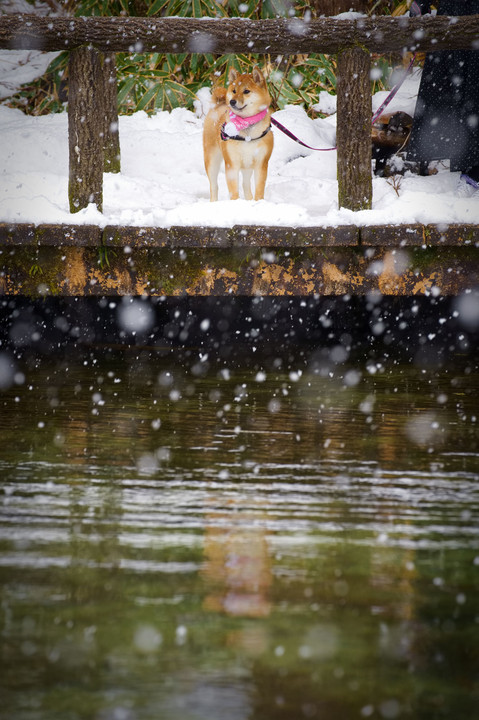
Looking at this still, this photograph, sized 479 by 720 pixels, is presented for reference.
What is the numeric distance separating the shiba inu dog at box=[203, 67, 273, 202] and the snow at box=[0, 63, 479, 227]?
0.89ft

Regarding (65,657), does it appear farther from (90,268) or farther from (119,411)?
(90,268)

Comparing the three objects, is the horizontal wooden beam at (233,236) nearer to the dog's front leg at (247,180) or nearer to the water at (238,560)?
the water at (238,560)

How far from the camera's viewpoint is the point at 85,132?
4.82 meters

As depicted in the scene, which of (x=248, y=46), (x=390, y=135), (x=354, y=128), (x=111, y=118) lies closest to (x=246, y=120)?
(x=248, y=46)

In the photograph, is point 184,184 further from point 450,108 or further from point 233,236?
point 233,236

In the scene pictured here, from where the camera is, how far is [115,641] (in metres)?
1.75

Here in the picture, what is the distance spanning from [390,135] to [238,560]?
5778mm

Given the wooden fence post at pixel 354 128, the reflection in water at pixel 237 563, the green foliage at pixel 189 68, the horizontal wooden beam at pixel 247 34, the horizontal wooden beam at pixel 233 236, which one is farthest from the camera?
the green foliage at pixel 189 68

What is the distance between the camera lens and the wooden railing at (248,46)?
475cm

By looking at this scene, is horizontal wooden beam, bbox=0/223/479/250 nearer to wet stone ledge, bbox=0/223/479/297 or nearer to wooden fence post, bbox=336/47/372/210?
wet stone ledge, bbox=0/223/479/297

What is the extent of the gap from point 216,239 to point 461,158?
6.79 ft

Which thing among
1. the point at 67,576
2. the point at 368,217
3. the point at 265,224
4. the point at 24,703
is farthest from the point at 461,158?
the point at 24,703

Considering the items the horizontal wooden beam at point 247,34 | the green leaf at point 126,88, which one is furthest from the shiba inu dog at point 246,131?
the green leaf at point 126,88

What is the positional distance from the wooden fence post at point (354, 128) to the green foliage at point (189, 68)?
13.3ft
